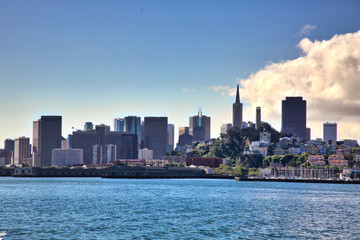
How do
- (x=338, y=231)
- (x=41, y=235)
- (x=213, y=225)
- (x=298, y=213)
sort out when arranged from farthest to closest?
1. (x=298, y=213)
2. (x=213, y=225)
3. (x=338, y=231)
4. (x=41, y=235)

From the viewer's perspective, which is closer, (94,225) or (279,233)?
(279,233)

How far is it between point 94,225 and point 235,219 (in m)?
17.3

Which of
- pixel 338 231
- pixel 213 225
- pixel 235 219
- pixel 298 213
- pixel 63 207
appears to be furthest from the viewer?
pixel 63 207

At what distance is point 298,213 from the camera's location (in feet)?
244

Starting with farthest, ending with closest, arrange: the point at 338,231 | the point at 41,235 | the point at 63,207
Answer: the point at 63,207
the point at 338,231
the point at 41,235

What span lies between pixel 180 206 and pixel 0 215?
1095 inches

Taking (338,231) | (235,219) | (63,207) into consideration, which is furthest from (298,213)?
(63,207)

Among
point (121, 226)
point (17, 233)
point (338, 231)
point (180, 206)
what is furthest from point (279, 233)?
point (180, 206)

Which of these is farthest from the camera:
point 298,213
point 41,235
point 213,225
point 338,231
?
point 298,213

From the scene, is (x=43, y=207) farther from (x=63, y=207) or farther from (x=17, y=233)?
(x=17, y=233)

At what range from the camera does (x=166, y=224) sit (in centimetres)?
6094

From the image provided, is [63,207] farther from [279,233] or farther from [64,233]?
[279,233]

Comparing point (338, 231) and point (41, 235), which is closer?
point (41, 235)

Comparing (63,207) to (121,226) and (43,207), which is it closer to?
(43,207)
